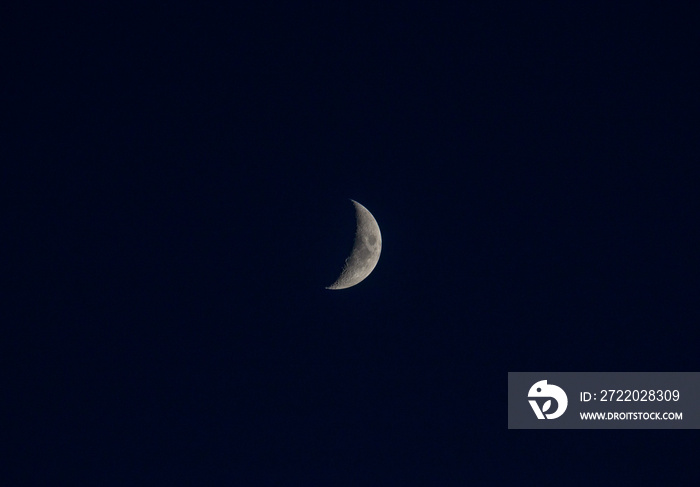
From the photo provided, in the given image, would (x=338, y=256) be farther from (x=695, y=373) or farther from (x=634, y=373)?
(x=695, y=373)

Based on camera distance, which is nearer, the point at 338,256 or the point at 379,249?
the point at 338,256

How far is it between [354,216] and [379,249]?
104 centimetres

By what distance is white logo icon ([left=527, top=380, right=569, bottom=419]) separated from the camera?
11.2 meters

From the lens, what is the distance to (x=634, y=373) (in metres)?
11.3

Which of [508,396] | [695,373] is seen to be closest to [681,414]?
[695,373]

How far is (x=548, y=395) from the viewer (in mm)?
11320

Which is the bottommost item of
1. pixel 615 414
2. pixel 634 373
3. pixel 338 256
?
pixel 615 414

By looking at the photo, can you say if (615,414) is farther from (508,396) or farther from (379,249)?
(379,249)

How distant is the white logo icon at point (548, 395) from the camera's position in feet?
36.7

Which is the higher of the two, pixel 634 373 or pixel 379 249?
pixel 379 249

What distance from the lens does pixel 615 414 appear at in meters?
11.0

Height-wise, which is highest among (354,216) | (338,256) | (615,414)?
(354,216)

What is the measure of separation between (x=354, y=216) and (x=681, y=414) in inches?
323

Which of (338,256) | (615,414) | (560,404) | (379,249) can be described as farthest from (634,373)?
(338,256)
